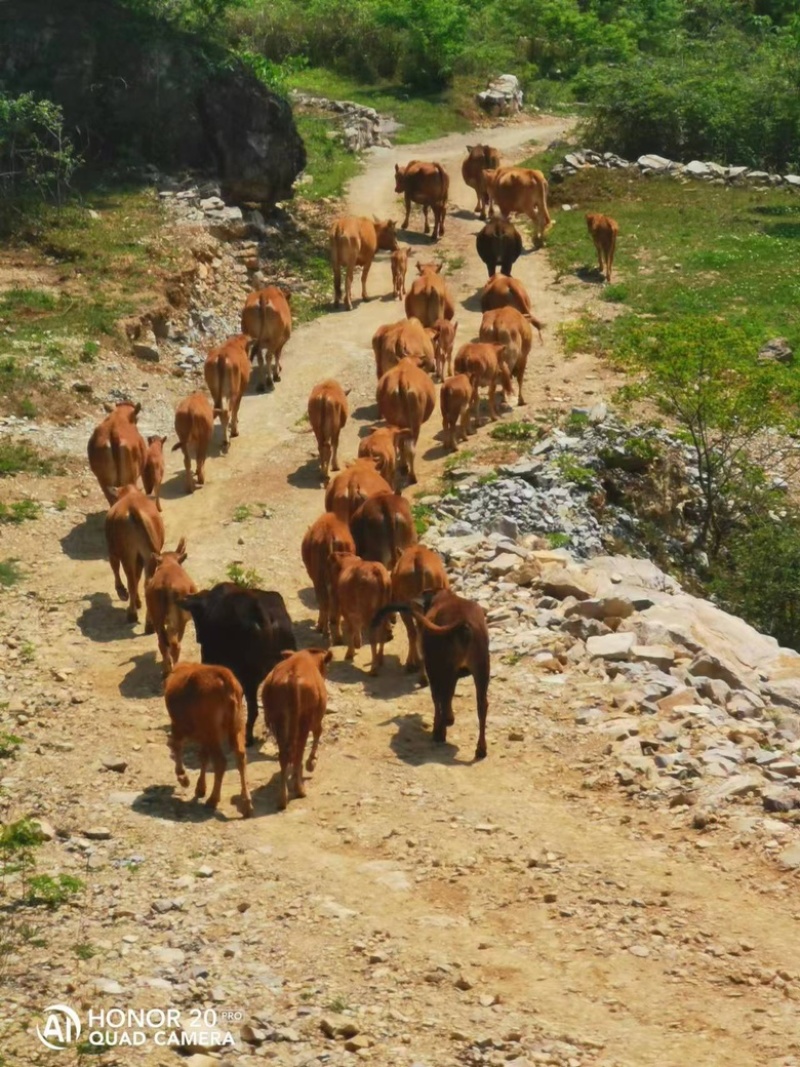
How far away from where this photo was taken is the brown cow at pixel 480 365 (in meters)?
23.9

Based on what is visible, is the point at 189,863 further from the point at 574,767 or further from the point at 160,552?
the point at 160,552

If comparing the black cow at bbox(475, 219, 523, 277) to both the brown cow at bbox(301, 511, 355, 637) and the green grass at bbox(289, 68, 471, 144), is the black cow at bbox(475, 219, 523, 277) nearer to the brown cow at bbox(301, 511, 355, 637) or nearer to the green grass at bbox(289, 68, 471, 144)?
the green grass at bbox(289, 68, 471, 144)

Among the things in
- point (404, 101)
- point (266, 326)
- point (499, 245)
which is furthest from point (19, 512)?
point (404, 101)

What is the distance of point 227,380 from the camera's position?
23047mm

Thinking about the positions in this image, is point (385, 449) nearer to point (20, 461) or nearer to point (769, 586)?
point (20, 461)

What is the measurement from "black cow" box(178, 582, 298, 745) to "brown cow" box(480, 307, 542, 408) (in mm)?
10189

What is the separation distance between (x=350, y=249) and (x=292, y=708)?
668 inches

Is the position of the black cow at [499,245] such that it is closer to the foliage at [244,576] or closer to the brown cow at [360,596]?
the foliage at [244,576]

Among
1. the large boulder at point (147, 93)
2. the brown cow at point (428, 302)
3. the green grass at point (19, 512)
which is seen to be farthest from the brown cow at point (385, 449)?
the large boulder at point (147, 93)

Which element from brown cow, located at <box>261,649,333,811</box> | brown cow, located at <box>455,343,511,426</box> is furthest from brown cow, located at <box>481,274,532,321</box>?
brown cow, located at <box>261,649,333,811</box>

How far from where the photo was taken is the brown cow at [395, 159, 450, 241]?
34625mm

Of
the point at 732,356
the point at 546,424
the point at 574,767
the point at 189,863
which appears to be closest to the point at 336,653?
the point at 574,767

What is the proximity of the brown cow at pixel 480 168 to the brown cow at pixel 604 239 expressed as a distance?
529cm

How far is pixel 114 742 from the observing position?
1523 centimetres
